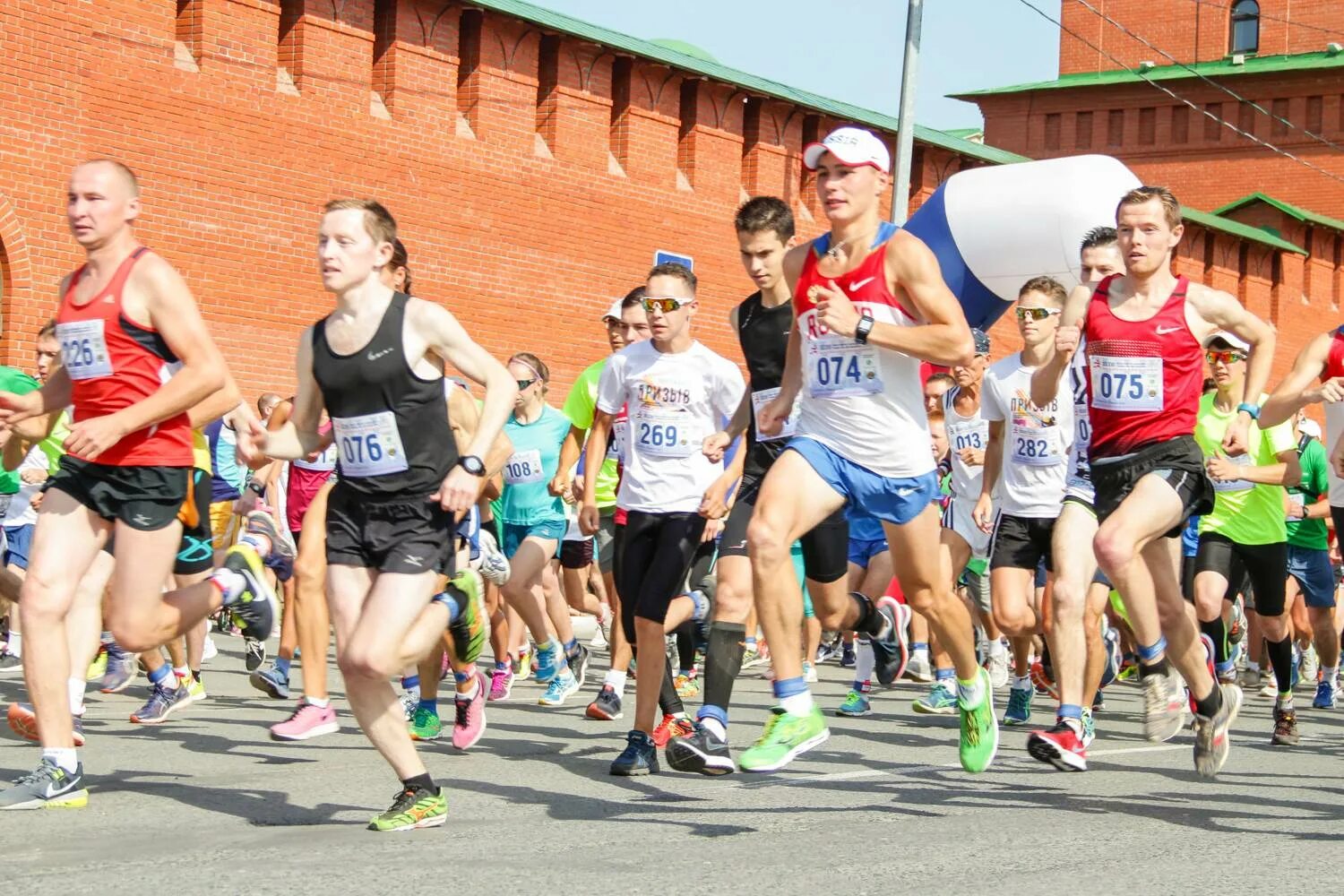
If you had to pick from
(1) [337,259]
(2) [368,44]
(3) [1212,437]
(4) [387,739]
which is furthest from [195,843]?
(2) [368,44]

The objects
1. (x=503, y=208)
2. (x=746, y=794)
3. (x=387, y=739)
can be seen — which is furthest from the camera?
(x=503, y=208)

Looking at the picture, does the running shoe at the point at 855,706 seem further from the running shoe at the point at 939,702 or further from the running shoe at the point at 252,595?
the running shoe at the point at 252,595

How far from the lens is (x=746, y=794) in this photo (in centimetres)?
795

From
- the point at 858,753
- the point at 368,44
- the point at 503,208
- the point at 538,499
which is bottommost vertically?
the point at 858,753

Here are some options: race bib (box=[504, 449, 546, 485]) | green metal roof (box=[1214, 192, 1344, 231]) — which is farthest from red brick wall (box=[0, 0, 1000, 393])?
green metal roof (box=[1214, 192, 1344, 231])

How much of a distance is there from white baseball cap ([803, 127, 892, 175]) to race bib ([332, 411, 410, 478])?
6.03ft

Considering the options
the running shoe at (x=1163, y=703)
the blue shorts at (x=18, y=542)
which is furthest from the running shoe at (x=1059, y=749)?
the blue shorts at (x=18, y=542)

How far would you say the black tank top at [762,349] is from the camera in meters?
9.41

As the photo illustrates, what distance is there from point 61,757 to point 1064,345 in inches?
175

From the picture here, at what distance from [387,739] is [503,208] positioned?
64.5 ft

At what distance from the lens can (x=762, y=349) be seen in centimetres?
948

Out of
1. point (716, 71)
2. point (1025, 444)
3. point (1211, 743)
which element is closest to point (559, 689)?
point (1025, 444)

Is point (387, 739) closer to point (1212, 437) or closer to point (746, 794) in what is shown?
point (746, 794)

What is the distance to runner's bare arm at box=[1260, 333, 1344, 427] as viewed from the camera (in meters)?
8.88
